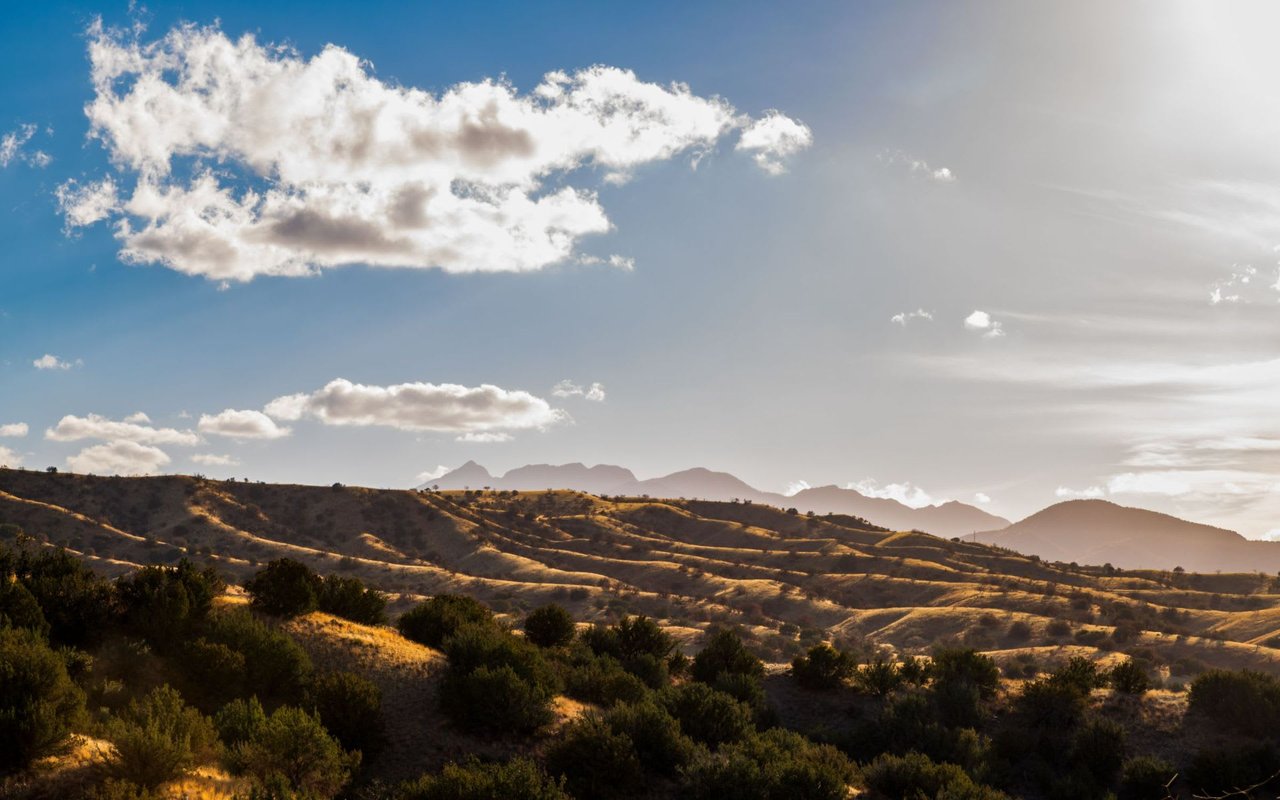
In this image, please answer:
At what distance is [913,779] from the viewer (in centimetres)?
1627

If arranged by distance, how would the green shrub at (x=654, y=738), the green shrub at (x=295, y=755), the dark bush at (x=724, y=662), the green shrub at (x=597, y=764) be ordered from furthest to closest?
the dark bush at (x=724, y=662) → the green shrub at (x=654, y=738) → the green shrub at (x=597, y=764) → the green shrub at (x=295, y=755)

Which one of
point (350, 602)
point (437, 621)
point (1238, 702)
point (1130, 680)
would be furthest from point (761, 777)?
point (1238, 702)

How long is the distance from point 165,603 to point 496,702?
847 cm

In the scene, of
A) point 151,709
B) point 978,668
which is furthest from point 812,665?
point 151,709

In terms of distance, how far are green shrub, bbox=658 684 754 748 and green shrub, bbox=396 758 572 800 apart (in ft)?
20.5

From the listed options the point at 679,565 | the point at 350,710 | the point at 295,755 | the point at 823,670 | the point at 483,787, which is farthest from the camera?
the point at 679,565

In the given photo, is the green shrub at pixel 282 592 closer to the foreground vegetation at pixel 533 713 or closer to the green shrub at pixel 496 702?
the foreground vegetation at pixel 533 713

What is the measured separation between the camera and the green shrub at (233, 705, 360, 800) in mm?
12195

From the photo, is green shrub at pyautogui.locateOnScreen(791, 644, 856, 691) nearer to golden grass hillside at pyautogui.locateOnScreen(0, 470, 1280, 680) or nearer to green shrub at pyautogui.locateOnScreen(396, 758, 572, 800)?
green shrub at pyautogui.locateOnScreen(396, 758, 572, 800)

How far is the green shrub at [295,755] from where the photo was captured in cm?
1220

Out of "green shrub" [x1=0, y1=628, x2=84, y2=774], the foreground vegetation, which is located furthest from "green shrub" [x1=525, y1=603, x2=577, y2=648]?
"green shrub" [x1=0, y1=628, x2=84, y2=774]

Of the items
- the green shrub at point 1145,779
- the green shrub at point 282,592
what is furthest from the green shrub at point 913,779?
the green shrub at point 282,592

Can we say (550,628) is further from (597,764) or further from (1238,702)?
(1238,702)

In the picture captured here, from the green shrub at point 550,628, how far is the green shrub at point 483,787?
1252 centimetres
